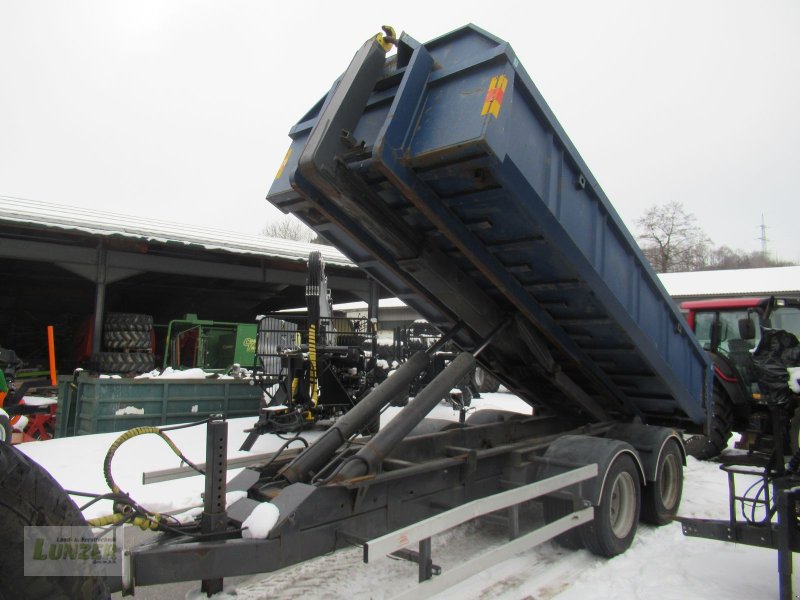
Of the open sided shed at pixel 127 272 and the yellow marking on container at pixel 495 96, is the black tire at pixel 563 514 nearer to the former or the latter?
the yellow marking on container at pixel 495 96

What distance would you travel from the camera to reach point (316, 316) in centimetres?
903

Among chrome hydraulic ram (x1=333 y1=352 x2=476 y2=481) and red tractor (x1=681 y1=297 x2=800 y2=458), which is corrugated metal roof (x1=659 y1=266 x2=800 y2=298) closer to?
red tractor (x1=681 y1=297 x2=800 y2=458)

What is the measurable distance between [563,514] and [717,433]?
4.13 metres

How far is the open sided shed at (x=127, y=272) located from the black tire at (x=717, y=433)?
337 inches

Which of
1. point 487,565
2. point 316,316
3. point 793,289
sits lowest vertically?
point 487,565

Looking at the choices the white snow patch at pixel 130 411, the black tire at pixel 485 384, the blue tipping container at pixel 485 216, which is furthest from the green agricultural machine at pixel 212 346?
the blue tipping container at pixel 485 216

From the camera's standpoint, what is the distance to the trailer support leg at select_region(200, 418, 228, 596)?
286 cm

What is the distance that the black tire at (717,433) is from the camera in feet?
24.0

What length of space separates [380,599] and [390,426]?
3.62 ft

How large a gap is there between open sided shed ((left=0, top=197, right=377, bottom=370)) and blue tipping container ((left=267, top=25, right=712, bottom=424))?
8405 millimetres

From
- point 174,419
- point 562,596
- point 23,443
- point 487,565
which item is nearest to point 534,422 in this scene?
point 562,596

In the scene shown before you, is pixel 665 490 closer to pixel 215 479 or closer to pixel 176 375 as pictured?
pixel 215 479

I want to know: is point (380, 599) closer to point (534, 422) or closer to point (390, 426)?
point (390, 426)

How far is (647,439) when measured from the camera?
539cm
